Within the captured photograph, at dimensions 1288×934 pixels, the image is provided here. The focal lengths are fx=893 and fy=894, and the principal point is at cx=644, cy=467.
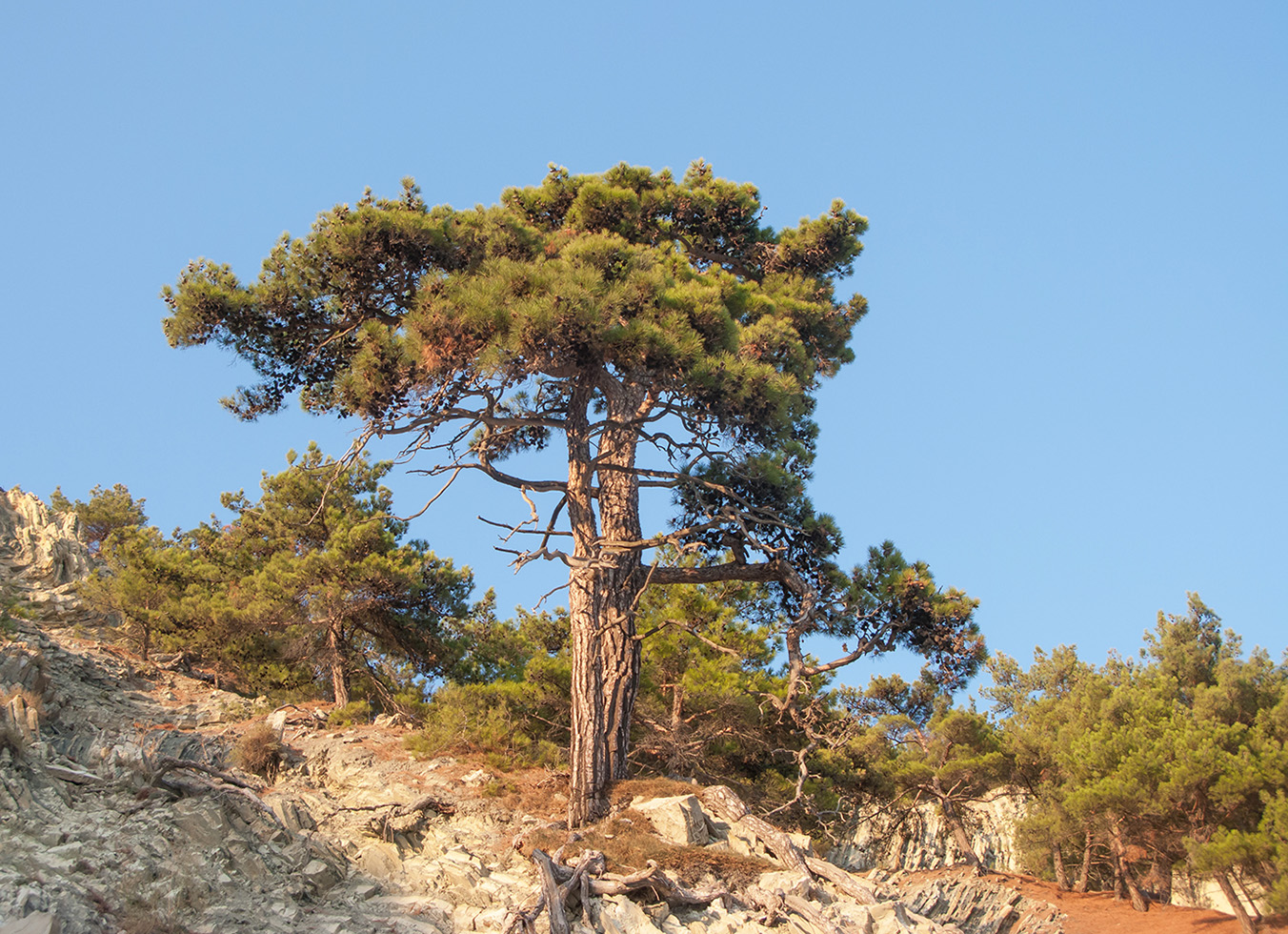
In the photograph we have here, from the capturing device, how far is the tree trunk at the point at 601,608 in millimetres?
9828

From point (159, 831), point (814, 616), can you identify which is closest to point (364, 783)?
point (159, 831)

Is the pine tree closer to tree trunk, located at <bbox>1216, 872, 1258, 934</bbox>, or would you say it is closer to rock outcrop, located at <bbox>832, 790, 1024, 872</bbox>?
rock outcrop, located at <bbox>832, 790, 1024, 872</bbox>

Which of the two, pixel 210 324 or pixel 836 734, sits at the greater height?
pixel 210 324

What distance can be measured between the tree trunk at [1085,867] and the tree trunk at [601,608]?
12139 millimetres

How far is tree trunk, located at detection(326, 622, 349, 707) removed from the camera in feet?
48.3

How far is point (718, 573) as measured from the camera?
35.5 ft

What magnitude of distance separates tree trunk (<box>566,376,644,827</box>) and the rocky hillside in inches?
19.8

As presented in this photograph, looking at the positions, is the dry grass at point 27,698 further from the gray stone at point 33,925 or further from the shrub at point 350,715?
the shrub at point 350,715

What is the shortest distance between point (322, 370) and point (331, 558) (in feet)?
14.0

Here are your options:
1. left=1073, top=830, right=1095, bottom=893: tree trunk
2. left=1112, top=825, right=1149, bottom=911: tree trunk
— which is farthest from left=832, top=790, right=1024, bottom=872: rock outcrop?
left=1112, top=825, right=1149, bottom=911: tree trunk

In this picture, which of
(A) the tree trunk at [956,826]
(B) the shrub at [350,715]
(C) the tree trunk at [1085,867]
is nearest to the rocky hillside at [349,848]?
(B) the shrub at [350,715]

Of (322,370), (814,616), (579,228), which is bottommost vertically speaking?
(814,616)

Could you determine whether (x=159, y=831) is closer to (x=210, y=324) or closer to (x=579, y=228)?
(x=210, y=324)

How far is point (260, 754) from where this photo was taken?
A: 10703mm
